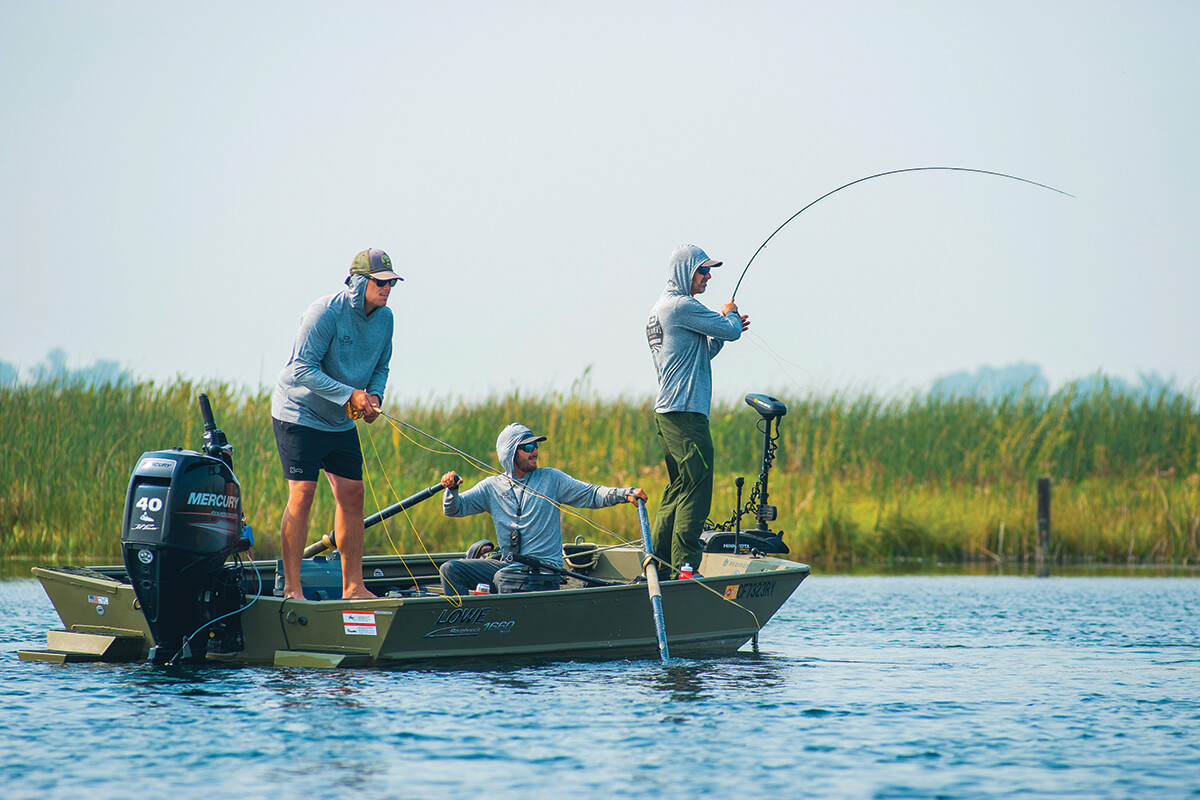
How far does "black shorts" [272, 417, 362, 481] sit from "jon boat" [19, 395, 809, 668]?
13.3 inches

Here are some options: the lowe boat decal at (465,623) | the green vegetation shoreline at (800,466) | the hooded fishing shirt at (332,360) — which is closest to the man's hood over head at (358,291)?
the hooded fishing shirt at (332,360)

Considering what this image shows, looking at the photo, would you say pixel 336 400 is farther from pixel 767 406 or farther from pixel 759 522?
pixel 759 522

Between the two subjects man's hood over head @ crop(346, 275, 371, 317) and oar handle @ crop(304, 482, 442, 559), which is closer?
man's hood over head @ crop(346, 275, 371, 317)

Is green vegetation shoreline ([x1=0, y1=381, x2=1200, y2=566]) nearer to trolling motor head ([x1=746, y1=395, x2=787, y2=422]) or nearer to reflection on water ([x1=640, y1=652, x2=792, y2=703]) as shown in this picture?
trolling motor head ([x1=746, y1=395, x2=787, y2=422])

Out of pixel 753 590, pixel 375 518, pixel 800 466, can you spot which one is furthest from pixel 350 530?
pixel 800 466

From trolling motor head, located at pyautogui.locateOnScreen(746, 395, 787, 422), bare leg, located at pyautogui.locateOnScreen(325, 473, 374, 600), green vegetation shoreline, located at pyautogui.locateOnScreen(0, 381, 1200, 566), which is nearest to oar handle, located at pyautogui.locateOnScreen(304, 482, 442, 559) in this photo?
bare leg, located at pyautogui.locateOnScreen(325, 473, 374, 600)

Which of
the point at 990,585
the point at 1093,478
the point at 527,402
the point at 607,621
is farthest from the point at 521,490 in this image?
the point at 1093,478

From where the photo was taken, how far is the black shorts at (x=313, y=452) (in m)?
7.35

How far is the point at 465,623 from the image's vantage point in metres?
7.50

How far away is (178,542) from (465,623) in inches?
60.7

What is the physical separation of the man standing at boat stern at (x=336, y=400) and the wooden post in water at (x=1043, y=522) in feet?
34.4

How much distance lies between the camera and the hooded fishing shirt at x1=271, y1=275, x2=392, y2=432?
7.30 metres

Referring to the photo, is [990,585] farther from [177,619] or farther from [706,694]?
[177,619]

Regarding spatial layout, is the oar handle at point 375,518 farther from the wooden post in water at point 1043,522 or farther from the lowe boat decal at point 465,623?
the wooden post in water at point 1043,522
